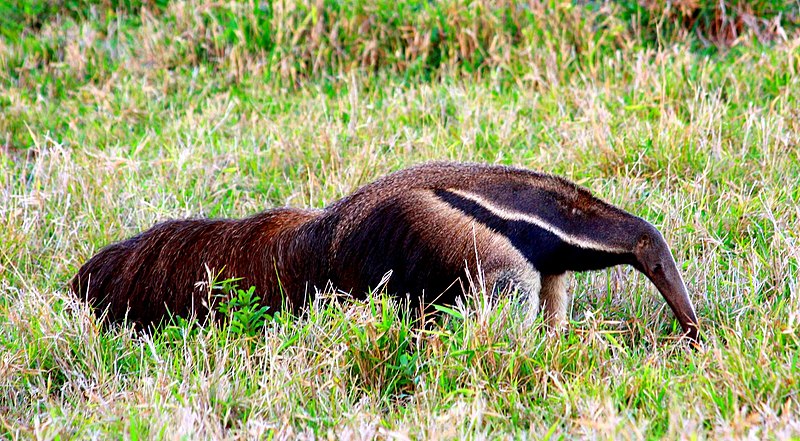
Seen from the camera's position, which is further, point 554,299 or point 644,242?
point 554,299

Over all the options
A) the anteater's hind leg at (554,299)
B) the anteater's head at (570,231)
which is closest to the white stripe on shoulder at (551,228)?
the anteater's head at (570,231)

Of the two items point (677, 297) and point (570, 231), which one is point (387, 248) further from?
point (677, 297)

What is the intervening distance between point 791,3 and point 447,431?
6300 mm

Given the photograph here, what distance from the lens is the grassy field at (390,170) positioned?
4016mm

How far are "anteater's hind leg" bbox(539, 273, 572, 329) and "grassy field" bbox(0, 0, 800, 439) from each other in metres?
0.28

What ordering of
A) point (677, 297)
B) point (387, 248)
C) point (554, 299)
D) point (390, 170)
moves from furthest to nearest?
1. point (390, 170)
2. point (554, 299)
3. point (387, 248)
4. point (677, 297)

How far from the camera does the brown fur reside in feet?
15.4

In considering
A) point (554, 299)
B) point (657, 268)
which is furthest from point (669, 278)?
point (554, 299)

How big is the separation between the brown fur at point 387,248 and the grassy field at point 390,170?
0.58 feet

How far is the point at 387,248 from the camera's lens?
188 inches

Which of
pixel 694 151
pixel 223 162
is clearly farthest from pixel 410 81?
pixel 694 151

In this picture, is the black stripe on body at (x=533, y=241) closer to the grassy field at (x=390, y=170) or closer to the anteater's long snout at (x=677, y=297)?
the anteater's long snout at (x=677, y=297)

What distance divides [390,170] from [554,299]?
89.5 inches

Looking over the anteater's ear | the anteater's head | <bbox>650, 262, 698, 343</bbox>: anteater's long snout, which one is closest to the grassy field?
<bbox>650, 262, 698, 343</bbox>: anteater's long snout
